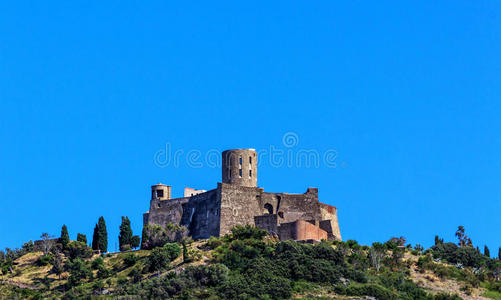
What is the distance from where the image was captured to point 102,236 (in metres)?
92.1

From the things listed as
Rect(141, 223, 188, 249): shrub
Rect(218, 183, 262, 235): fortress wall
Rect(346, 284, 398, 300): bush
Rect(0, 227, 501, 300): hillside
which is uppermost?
Rect(218, 183, 262, 235): fortress wall

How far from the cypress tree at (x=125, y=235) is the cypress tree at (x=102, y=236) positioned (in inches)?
68.2

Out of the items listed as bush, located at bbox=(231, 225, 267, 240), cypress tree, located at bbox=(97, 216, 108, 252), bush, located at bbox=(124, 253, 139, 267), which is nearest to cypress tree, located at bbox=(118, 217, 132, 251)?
cypress tree, located at bbox=(97, 216, 108, 252)

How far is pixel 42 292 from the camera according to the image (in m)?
81.6

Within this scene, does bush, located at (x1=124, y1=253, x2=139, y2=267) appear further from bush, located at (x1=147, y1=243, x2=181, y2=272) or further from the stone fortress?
the stone fortress

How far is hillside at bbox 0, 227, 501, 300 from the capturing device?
75.4m

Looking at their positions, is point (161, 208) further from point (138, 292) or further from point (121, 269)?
point (138, 292)

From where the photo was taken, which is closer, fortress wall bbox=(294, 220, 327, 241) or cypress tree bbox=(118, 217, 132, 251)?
fortress wall bbox=(294, 220, 327, 241)

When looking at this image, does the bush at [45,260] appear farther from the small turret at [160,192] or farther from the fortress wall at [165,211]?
the small turret at [160,192]

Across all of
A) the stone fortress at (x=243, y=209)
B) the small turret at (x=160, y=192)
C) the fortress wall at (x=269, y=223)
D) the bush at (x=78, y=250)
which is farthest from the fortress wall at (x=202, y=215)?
the bush at (x=78, y=250)

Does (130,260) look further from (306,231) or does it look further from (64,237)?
(306,231)

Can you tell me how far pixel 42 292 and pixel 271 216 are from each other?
23042mm

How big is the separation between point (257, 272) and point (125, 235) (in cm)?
2016

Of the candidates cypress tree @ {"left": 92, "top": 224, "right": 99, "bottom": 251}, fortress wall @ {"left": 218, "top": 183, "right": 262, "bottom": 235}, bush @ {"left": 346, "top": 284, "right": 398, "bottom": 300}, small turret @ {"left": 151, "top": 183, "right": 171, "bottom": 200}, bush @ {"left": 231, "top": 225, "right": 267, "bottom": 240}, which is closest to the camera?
bush @ {"left": 346, "top": 284, "right": 398, "bottom": 300}
